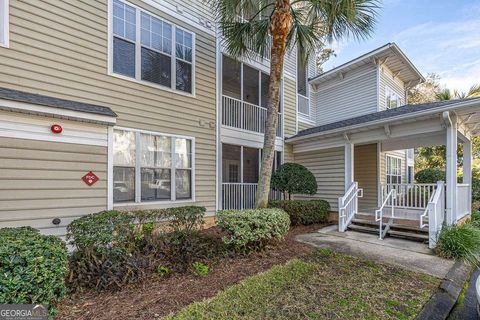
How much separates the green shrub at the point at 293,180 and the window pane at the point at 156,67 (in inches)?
189

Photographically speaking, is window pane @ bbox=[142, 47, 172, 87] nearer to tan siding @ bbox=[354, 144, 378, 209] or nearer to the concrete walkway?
the concrete walkway

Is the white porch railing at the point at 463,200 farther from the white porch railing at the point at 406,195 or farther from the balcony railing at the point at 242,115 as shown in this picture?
the balcony railing at the point at 242,115

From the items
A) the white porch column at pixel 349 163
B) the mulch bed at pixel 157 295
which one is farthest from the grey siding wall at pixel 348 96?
the mulch bed at pixel 157 295

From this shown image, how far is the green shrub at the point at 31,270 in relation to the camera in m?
2.72

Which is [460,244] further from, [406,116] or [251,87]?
[251,87]

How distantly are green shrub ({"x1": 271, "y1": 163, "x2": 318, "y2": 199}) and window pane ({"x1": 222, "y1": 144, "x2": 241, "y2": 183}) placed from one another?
1.40 meters

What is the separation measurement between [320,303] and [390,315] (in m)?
0.86

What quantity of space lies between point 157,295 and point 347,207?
→ 6.68 m

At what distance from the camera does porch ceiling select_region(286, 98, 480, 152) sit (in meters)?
6.65

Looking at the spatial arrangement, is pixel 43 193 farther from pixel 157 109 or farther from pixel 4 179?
pixel 157 109

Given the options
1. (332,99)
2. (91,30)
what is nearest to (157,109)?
A: (91,30)

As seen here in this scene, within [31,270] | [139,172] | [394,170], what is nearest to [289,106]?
[394,170]

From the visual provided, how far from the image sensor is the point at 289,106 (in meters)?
11.4

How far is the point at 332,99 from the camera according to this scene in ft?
41.9
